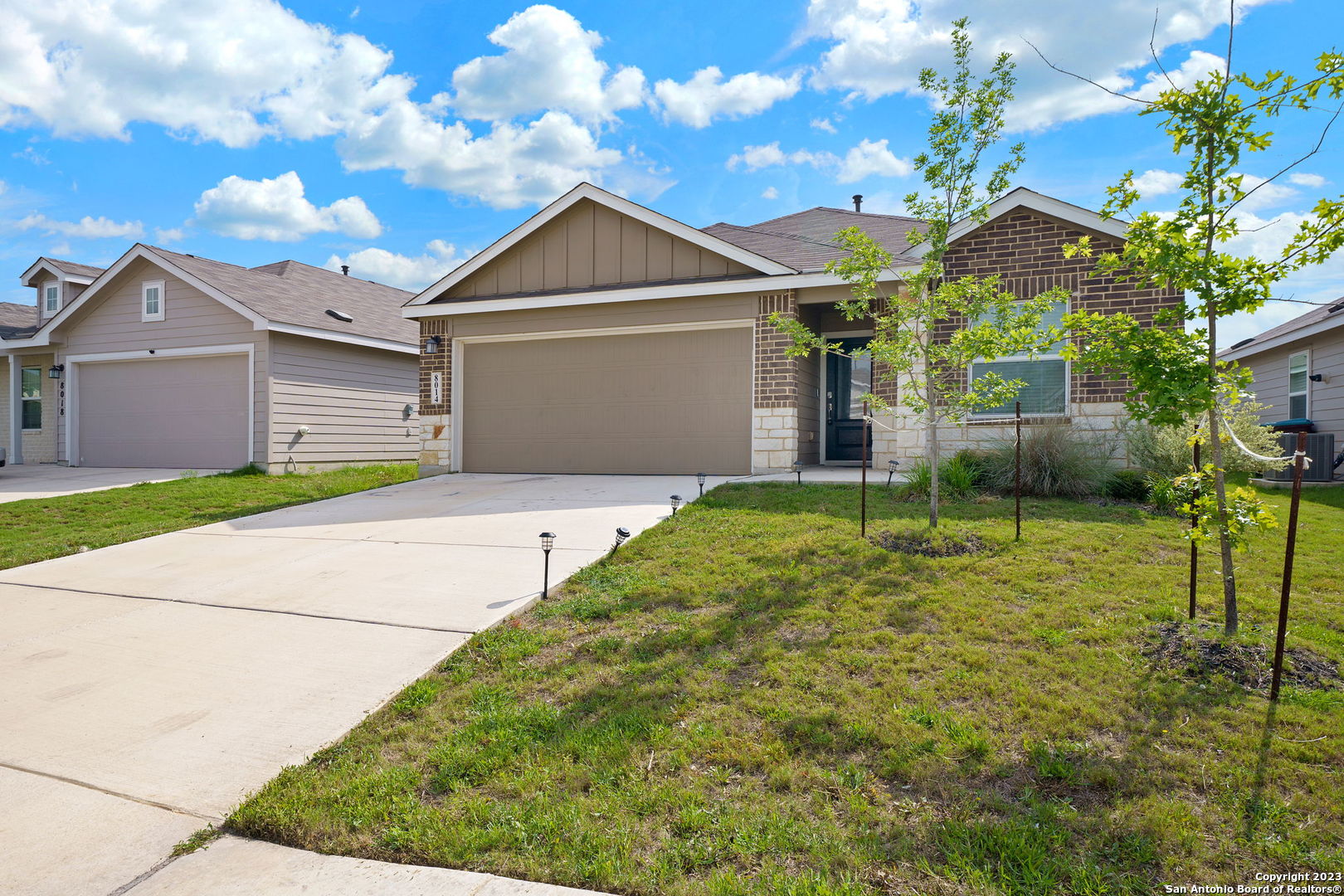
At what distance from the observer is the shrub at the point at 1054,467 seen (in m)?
8.34

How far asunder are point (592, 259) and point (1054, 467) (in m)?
7.98

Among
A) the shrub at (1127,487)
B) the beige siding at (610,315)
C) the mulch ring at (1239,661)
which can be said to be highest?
the beige siding at (610,315)

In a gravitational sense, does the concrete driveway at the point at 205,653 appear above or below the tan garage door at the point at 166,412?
below

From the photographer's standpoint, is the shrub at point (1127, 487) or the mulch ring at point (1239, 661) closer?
the mulch ring at point (1239, 661)

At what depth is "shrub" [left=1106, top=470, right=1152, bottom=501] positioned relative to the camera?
8383 mm

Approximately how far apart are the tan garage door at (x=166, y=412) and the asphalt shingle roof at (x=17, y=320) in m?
3.05

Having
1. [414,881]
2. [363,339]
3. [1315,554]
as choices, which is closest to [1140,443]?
[1315,554]

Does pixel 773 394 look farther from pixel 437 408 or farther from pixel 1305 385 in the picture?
pixel 1305 385

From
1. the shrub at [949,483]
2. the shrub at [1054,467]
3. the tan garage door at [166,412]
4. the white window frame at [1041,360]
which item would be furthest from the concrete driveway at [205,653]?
the tan garage door at [166,412]

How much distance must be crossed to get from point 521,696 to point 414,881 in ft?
4.29

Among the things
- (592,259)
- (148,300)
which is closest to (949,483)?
(592,259)

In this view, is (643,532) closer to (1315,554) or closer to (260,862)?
(260,862)

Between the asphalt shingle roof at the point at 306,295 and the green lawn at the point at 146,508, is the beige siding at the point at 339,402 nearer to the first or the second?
the asphalt shingle roof at the point at 306,295

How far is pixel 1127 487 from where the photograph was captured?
846cm
